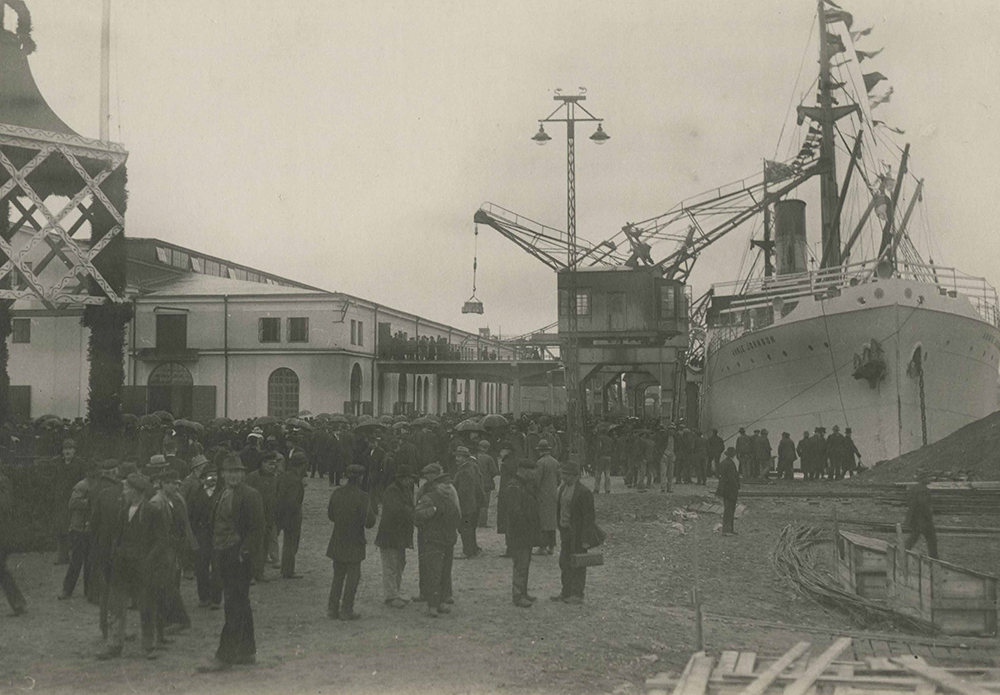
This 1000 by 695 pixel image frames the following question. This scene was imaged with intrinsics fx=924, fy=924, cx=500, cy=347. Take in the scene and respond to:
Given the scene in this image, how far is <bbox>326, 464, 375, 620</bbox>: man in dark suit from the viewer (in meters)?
9.40

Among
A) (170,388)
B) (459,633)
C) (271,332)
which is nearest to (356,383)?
(271,332)

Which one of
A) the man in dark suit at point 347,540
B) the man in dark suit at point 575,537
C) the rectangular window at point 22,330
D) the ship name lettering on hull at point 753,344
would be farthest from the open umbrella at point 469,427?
the rectangular window at point 22,330

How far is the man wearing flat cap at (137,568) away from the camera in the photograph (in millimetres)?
7863

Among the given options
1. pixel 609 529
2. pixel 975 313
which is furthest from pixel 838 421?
pixel 609 529

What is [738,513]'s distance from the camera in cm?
1864

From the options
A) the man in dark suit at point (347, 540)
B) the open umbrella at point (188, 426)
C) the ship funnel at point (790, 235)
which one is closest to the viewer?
the man in dark suit at point (347, 540)

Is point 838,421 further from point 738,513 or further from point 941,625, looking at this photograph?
point 941,625

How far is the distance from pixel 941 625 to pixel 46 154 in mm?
17483

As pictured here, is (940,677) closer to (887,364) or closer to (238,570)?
(238,570)

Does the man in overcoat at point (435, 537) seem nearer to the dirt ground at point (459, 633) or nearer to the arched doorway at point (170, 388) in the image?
the dirt ground at point (459, 633)

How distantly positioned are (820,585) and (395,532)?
214 inches

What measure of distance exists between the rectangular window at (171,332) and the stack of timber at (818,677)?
39657 mm

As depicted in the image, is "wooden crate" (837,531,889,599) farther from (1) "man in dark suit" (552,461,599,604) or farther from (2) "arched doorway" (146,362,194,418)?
(2) "arched doorway" (146,362,194,418)

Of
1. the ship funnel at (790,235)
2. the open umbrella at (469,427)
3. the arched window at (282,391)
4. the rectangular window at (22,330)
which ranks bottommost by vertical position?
the open umbrella at (469,427)
